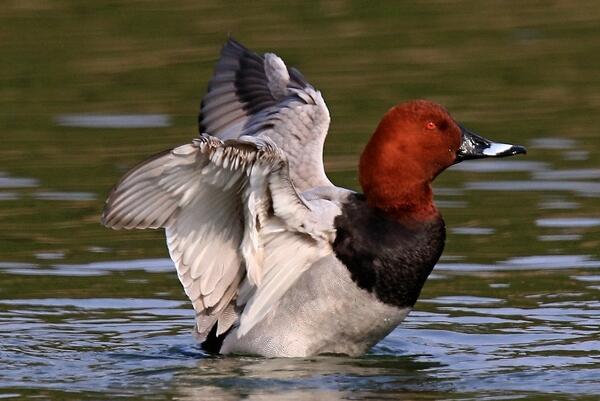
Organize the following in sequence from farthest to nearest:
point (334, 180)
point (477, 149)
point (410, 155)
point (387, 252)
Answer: point (334, 180) → point (477, 149) → point (410, 155) → point (387, 252)

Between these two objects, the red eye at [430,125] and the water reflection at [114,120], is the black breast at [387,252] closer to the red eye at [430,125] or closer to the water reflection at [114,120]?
the red eye at [430,125]

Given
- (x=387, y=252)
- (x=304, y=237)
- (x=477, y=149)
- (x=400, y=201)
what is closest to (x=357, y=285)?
(x=387, y=252)

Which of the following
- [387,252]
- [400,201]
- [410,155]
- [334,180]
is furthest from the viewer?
[334,180]

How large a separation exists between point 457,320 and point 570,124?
15.4ft

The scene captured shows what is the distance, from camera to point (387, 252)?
8.56 metres

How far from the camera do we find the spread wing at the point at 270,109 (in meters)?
9.77

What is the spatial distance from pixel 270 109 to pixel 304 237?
184 cm

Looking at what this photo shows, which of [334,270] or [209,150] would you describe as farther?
[334,270]

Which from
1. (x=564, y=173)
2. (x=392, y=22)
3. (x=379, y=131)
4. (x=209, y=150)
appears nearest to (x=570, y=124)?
(x=564, y=173)

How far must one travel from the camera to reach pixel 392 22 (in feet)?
58.0

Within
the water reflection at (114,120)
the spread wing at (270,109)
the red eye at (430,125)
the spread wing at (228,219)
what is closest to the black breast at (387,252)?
the spread wing at (228,219)

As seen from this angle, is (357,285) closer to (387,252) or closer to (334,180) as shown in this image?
(387,252)

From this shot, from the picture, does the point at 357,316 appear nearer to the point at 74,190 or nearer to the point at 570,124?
the point at 74,190

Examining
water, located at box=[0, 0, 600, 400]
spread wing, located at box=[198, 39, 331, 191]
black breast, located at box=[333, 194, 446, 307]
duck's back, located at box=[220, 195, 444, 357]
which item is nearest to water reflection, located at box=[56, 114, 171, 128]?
water, located at box=[0, 0, 600, 400]
